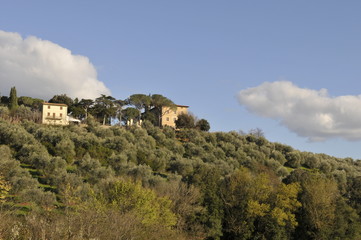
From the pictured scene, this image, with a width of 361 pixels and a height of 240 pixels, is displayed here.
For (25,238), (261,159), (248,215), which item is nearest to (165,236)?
(25,238)

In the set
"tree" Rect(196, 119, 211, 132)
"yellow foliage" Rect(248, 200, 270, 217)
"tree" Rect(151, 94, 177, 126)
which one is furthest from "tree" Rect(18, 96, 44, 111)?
"yellow foliage" Rect(248, 200, 270, 217)

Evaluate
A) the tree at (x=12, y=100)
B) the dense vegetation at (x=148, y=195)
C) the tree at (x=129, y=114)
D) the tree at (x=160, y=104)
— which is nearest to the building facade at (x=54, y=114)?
the tree at (x=12, y=100)

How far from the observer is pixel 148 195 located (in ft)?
129

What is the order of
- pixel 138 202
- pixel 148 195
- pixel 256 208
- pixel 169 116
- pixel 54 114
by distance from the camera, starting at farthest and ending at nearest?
1. pixel 169 116
2. pixel 54 114
3. pixel 256 208
4. pixel 148 195
5. pixel 138 202

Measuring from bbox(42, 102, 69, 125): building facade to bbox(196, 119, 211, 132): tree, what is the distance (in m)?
41.6

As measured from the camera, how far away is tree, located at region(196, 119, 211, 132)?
12850 centimetres

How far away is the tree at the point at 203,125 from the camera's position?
128m

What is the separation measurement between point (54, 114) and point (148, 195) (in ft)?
248

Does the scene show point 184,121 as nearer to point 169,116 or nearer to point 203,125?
point 203,125

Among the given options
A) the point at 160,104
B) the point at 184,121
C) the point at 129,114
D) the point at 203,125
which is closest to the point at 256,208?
the point at 184,121

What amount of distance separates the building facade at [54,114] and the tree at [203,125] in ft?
136

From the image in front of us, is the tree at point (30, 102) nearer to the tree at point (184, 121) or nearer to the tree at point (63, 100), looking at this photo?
the tree at point (63, 100)

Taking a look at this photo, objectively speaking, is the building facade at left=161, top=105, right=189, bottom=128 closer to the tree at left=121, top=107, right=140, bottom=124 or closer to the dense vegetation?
the tree at left=121, top=107, right=140, bottom=124

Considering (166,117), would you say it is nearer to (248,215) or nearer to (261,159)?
(261,159)
